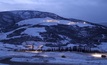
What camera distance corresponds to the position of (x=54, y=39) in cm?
15438

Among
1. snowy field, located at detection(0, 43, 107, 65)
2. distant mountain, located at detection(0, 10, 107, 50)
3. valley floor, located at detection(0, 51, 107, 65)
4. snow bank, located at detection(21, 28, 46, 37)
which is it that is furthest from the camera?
snow bank, located at detection(21, 28, 46, 37)

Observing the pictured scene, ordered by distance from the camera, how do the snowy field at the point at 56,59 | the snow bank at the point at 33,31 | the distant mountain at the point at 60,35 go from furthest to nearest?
the snow bank at the point at 33,31, the distant mountain at the point at 60,35, the snowy field at the point at 56,59

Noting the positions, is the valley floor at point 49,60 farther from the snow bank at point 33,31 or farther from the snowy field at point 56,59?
the snow bank at point 33,31

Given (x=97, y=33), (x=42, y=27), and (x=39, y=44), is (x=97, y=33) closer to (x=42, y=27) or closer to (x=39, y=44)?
(x=42, y=27)

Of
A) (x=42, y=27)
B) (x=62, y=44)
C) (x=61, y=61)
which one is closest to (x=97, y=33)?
(x=42, y=27)

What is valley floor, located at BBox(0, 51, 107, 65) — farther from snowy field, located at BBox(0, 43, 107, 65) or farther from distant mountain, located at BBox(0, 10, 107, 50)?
distant mountain, located at BBox(0, 10, 107, 50)

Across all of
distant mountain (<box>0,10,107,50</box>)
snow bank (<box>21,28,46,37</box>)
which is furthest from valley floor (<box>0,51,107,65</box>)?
snow bank (<box>21,28,46,37</box>)

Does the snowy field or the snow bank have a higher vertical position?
the snow bank

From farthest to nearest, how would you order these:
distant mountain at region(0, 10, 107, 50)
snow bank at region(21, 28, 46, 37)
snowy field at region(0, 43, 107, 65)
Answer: snow bank at region(21, 28, 46, 37) → distant mountain at region(0, 10, 107, 50) → snowy field at region(0, 43, 107, 65)

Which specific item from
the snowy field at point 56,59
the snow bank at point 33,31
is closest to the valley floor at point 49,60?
the snowy field at point 56,59

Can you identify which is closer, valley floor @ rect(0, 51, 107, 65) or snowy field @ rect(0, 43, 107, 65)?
valley floor @ rect(0, 51, 107, 65)

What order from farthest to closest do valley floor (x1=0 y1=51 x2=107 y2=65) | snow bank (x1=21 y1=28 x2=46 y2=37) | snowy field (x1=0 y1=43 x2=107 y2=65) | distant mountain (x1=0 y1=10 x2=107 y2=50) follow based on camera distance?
snow bank (x1=21 y1=28 x2=46 y2=37)
distant mountain (x1=0 y1=10 x2=107 y2=50)
snowy field (x1=0 y1=43 x2=107 y2=65)
valley floor (x1=0 y1=51 x2=107 y2=65)

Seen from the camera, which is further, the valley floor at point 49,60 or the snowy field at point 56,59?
the snowy field at point 56,59

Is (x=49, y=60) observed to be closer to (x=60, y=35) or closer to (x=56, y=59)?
(x=56, y=59)
